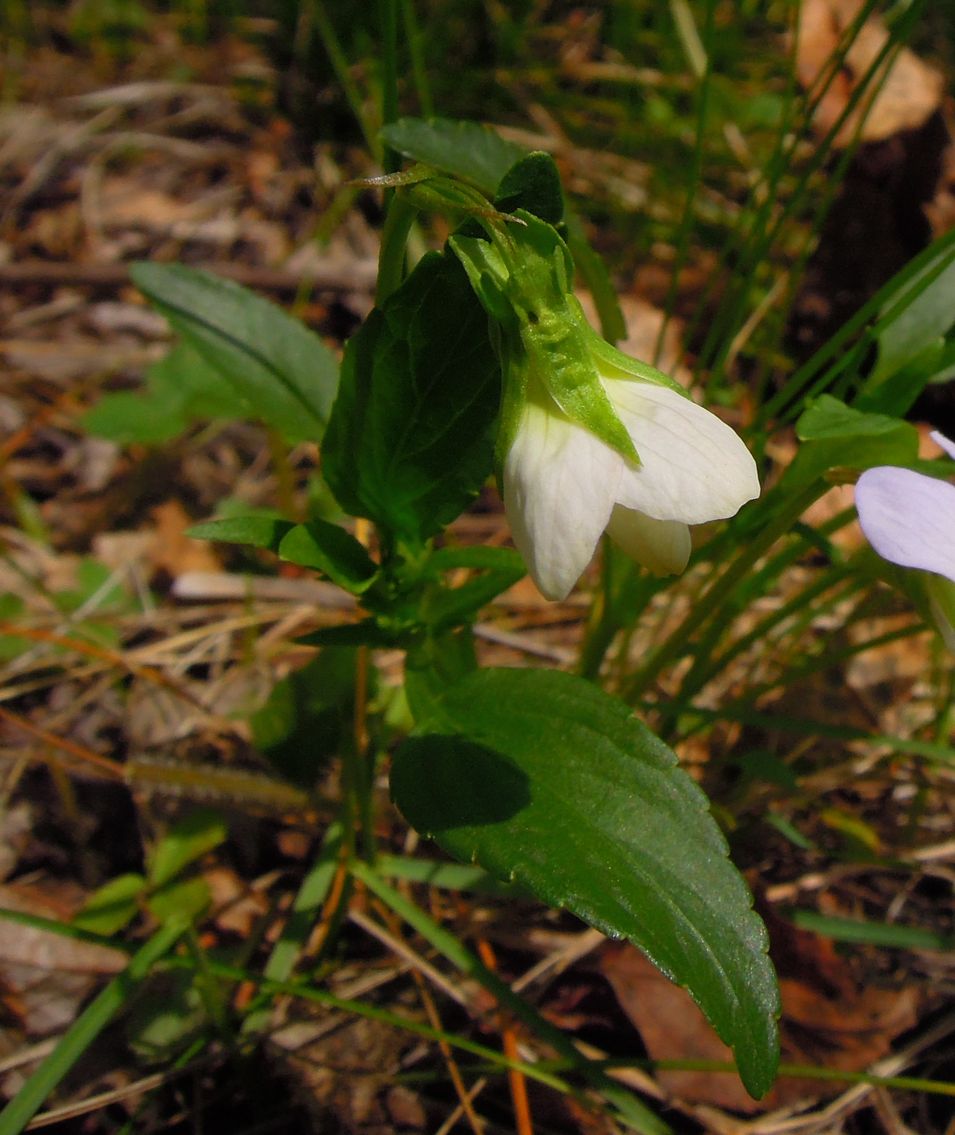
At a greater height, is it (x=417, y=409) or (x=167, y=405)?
(x=417, y=409)

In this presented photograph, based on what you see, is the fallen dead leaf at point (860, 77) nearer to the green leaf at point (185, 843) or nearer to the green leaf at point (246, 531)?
the green leaf at point (246, 531)

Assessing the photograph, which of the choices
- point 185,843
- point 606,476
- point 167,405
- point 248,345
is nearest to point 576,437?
point 606,476

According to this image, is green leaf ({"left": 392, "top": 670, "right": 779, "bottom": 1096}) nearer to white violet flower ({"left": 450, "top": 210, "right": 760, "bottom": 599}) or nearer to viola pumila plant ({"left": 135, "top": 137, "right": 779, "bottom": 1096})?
viola pumila plant ({"left": 135, "top": 137, "right": 779, "bottom": 1096})

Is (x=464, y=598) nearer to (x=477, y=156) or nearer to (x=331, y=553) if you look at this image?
(x=331, y=553)

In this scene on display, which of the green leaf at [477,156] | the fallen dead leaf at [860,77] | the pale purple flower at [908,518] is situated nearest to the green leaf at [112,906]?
the green leaf at [477,156]

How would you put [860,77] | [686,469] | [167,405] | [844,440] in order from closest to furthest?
[686,469], [844,440], [167,405], [860,77]

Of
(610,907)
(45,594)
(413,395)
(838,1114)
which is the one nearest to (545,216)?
(413,395)

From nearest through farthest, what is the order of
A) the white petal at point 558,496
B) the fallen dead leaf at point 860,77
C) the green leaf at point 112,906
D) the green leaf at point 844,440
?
the white petal at point 558,496
the green leaf at point 844,440
the green leaf at point 112,906
the fallen dead leaf at point 860,77
